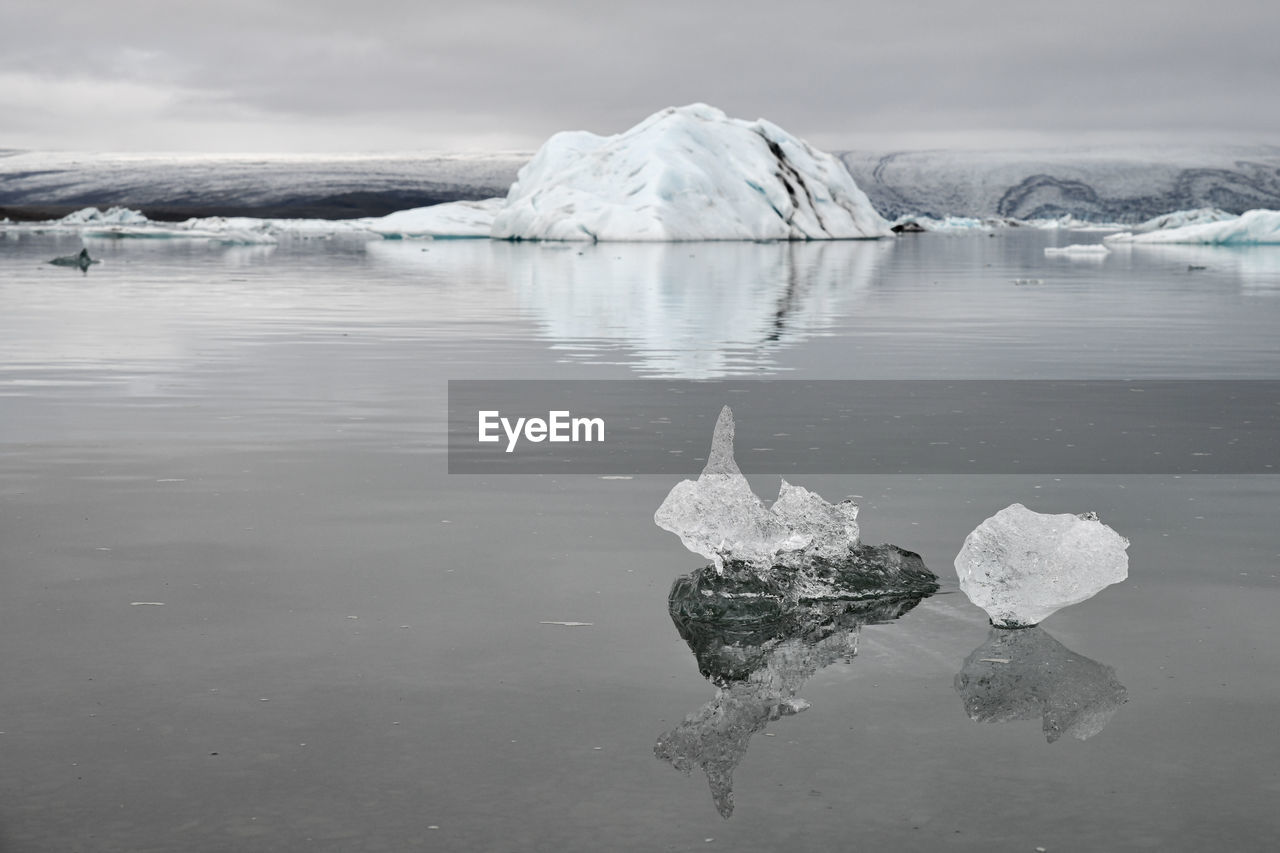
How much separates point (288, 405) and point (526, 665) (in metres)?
6.11

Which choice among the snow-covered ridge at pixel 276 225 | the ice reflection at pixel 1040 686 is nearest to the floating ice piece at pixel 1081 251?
the snow-covered ridge at pixel 276 225

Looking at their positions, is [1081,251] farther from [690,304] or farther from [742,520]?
[742,520]

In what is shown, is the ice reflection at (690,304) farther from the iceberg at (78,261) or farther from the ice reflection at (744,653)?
the iceberg at (78,261)

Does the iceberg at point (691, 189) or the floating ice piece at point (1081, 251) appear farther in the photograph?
the iceberg at point (691, 189)

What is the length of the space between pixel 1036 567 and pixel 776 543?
2.85 ft

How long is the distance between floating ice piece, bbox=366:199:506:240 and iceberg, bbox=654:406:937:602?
2883 inches

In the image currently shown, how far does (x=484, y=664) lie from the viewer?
426 cm

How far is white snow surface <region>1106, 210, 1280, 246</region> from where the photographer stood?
5722 centimetres

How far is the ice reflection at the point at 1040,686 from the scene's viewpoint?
12.6 ft

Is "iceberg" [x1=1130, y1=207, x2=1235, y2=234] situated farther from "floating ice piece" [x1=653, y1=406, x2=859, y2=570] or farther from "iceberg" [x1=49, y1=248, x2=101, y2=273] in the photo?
"floating ice piece" [x1=653, y1=406, x2=859, y2=570]

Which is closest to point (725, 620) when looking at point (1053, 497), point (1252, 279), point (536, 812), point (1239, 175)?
point (536, 812)

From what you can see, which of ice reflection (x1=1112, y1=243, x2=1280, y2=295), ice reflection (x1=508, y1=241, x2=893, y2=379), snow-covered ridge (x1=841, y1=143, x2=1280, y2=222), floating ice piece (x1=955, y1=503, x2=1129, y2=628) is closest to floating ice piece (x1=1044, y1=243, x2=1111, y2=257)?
ice reflection (x1=1112, y1=243, x2=1280, y2=295)

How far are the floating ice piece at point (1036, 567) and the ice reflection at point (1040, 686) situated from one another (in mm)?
148

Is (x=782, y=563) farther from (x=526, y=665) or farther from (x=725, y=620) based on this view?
(x=526, y=665)
